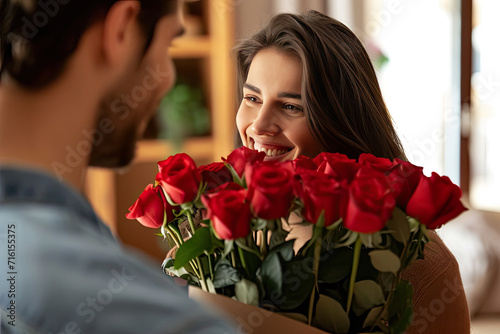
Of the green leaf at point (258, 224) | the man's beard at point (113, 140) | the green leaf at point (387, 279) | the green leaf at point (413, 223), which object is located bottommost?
the green leaf at point (387, 279)

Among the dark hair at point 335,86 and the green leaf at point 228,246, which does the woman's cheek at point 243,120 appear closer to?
the dark hair at point 335,86

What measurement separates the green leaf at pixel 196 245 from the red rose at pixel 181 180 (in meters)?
0.05

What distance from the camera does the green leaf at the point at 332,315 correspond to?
0.67 meters

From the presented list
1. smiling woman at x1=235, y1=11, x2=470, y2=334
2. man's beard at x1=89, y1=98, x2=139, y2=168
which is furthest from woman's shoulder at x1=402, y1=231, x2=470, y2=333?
man's beard at x1=89, y1=98, x2=139, y2=168

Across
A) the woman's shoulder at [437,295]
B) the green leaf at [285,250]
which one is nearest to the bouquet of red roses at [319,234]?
the green leaf at [285,250]

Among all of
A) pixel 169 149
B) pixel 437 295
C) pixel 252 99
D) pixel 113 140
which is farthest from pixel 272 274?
pixel 169 149

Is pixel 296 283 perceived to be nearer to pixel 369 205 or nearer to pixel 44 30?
pixel 369 205

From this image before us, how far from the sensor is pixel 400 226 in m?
0.65

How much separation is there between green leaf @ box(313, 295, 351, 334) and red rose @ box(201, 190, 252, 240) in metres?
0.12

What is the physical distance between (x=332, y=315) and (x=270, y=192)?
0.17 metres

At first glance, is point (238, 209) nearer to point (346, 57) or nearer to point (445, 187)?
point (445, 187)

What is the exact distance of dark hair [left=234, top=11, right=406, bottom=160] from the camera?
121 cm

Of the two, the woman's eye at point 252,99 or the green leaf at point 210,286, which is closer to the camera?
the green leaf at point 210,286

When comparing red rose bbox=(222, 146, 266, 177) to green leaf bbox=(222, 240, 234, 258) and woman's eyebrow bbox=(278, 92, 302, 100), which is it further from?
woman's eyebrow bbox=(278, 92, 302, 100)
